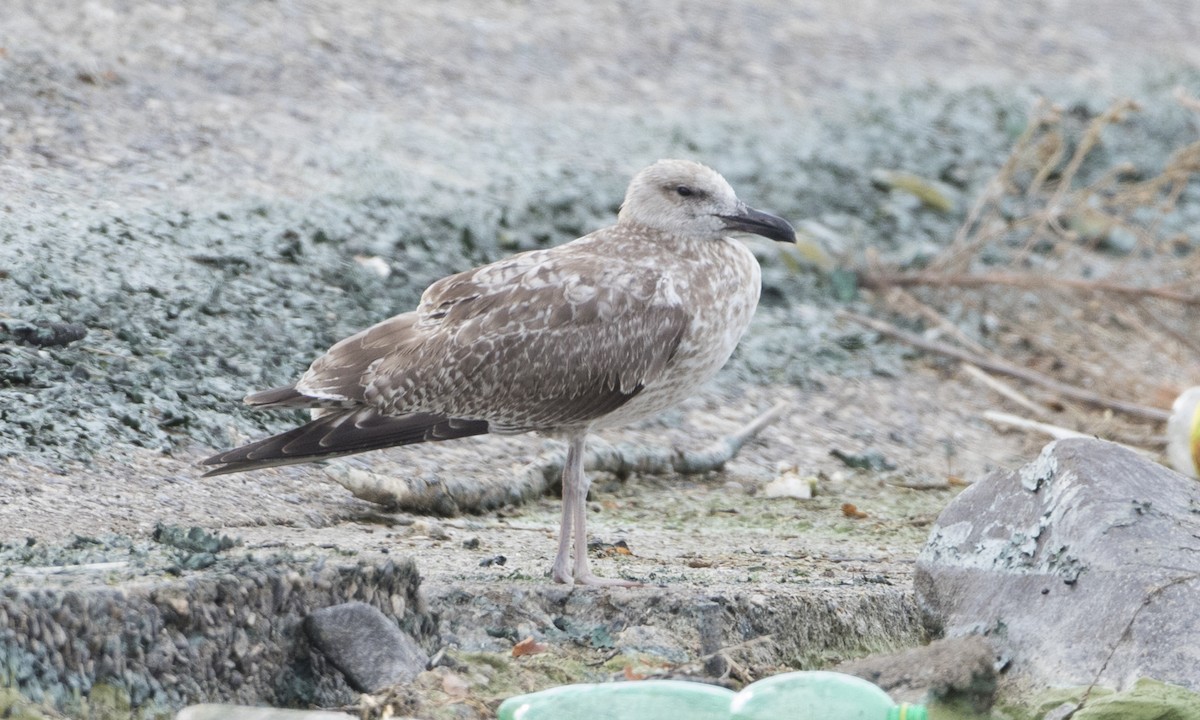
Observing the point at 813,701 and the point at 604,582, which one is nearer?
the point at 813,701

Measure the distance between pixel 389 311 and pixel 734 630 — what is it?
3.31m

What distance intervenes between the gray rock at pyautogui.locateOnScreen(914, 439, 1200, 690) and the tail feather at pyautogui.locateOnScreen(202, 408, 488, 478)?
152cm

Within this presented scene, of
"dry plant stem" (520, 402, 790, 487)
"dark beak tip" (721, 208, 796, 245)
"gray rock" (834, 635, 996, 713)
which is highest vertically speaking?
"dark beak tip" (721, 208, 796, 245)

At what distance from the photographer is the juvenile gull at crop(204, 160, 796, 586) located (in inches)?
182

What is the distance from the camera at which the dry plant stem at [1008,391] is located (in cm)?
793

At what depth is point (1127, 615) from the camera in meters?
4.04

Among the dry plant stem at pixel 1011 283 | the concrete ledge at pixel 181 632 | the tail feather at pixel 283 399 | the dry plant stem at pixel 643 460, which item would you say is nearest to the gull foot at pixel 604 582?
the concrete ledge at pixel 181 632

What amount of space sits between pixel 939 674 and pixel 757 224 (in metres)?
1.87

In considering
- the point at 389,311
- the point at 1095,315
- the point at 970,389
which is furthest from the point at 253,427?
the point at 1095,315

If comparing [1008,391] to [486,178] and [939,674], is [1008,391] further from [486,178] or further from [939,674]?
[939,674]

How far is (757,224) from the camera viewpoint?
5.10 metres

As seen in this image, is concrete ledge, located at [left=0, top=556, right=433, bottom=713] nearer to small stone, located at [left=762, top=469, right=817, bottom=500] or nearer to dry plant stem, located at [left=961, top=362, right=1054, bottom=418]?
small stone, located at [left=762, top=469, right=817, bottom=500]

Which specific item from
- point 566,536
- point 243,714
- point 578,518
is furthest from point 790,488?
point 243,714

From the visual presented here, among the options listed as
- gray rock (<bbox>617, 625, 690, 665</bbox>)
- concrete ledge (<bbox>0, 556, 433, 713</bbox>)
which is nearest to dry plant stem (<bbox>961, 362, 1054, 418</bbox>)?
gray rock (<bbox>617, 625, 690, 665</bbox>)
